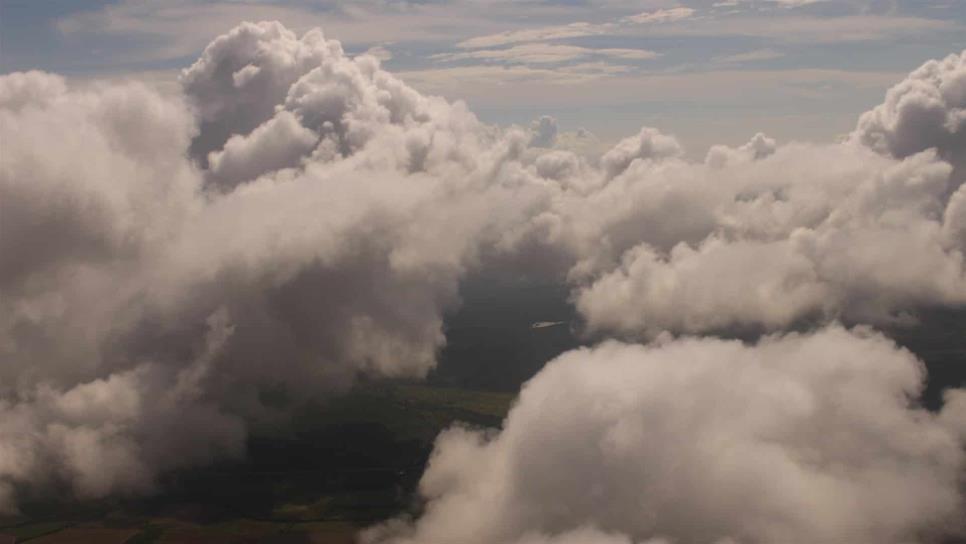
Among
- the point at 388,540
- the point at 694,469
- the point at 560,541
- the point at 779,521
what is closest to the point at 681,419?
the point at 694,469

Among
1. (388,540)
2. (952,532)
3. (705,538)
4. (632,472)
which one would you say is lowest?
(952,532)

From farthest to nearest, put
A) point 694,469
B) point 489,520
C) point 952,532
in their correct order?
point 952,532
point 489,520
point 694,469

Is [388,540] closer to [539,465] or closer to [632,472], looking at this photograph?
[539,465]

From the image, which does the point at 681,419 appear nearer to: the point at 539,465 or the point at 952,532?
the point at 539,465

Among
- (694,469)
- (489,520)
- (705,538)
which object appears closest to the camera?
(705,538)

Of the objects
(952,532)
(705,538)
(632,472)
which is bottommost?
(952,532)

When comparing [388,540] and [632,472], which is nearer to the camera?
[632,472]

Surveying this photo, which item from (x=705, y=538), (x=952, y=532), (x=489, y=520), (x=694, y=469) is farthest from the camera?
(x=952, y=532)

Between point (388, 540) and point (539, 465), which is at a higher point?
point (539, 465)

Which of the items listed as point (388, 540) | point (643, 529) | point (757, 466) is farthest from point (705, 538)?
point (388, 540)
